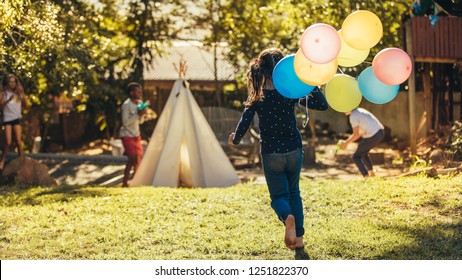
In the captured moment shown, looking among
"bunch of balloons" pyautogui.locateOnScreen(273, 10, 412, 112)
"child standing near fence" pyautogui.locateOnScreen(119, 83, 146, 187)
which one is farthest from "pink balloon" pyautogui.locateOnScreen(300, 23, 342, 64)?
"child standing near fence" pyautogui.locateOnScreen(119, 83, 146, 187)

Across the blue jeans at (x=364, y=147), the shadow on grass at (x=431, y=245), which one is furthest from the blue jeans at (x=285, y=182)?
the blue jeans at (x=364, y=147)

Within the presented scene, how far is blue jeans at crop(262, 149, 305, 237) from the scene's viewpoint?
6.79 m

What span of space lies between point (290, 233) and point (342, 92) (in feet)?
4.94

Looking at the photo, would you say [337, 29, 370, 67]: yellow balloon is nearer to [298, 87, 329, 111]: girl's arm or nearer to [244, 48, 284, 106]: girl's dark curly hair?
[298, 87, 329, 111]: girl's arm

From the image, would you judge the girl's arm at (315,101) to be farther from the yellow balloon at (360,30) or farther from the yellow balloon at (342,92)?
the yellow balloon at (360,30)

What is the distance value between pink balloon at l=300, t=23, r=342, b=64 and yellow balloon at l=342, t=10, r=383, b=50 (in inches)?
21.4

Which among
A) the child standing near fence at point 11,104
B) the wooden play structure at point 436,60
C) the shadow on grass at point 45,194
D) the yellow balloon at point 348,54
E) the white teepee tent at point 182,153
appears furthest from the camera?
the wooden play structure at point 436,60

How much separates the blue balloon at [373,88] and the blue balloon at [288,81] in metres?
0.84

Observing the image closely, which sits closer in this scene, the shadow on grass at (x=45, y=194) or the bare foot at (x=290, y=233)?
the bare foot at (x=290, y=233)

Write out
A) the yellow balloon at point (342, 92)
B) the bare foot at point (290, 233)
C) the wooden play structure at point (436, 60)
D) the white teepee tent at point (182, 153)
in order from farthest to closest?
the wooden play structure at point (436, 60) → the white teepee tent at point (182, 153) → the yellow balloon at point (342, 92) → the bare foot at point (290, 233)

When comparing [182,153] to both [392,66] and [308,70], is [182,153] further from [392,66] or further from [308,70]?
[308,70]

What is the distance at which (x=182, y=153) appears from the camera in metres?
13.9

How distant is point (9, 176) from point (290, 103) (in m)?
7.22

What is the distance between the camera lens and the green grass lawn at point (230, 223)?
23.0ft
